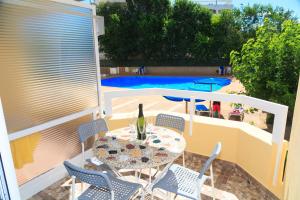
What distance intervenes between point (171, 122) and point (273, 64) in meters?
2.99

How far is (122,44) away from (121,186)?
50.6ft

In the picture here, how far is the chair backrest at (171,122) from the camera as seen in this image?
293 cm

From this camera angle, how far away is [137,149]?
225cm

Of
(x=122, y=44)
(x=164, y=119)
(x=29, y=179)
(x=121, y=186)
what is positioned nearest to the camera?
(x=121, y=186)

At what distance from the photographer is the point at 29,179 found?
2779mm

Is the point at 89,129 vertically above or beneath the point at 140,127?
beneath

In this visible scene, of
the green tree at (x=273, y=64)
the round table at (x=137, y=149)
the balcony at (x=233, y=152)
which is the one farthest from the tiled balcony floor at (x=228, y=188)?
the green tree at (x=273, y=64)

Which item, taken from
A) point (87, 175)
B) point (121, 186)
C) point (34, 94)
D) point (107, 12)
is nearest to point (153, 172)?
point (121, 186)

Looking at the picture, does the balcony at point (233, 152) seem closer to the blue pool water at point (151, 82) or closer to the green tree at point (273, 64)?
the green tree at point (273, 64)

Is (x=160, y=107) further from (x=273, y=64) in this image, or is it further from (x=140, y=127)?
(x=140, y=127)

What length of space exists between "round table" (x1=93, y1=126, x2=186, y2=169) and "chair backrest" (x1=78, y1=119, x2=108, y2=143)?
1.05 feet

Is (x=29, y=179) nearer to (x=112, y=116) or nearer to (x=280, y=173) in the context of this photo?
(x=112, y=116)

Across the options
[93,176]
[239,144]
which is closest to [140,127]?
[93,176]

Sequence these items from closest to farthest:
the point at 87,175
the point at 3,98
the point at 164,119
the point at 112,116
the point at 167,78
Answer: the point at 87,175 < the point at 3,98 < the point at 164,119 < the point at 112,116 < the point at 167,78
